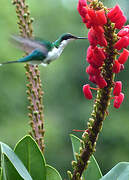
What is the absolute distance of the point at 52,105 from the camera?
41.1 ft

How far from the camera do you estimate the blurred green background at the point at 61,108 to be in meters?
11.4

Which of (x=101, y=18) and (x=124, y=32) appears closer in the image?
(x=101, y=18)

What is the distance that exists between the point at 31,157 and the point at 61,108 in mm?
10710

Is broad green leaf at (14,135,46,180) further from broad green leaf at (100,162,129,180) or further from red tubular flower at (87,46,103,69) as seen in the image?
red tubular flower at (87,46,103,69)

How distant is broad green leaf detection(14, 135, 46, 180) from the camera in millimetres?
1734

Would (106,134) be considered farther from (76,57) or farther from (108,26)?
(108,26)

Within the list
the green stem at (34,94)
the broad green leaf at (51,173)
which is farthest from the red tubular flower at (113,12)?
the broad green leaf at (51,173)

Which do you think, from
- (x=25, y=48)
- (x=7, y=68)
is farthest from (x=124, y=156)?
Result: (x=25, y=48)

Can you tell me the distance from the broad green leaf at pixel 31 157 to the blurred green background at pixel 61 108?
8886 mm

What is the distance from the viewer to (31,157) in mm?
1747

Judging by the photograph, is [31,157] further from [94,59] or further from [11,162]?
[94,59]

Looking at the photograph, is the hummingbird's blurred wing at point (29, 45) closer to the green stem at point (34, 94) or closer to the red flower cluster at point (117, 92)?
the green stem at point (34, 94)

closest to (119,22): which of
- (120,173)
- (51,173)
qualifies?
(120,173)

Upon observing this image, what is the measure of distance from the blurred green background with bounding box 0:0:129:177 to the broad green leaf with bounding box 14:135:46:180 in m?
8.89
